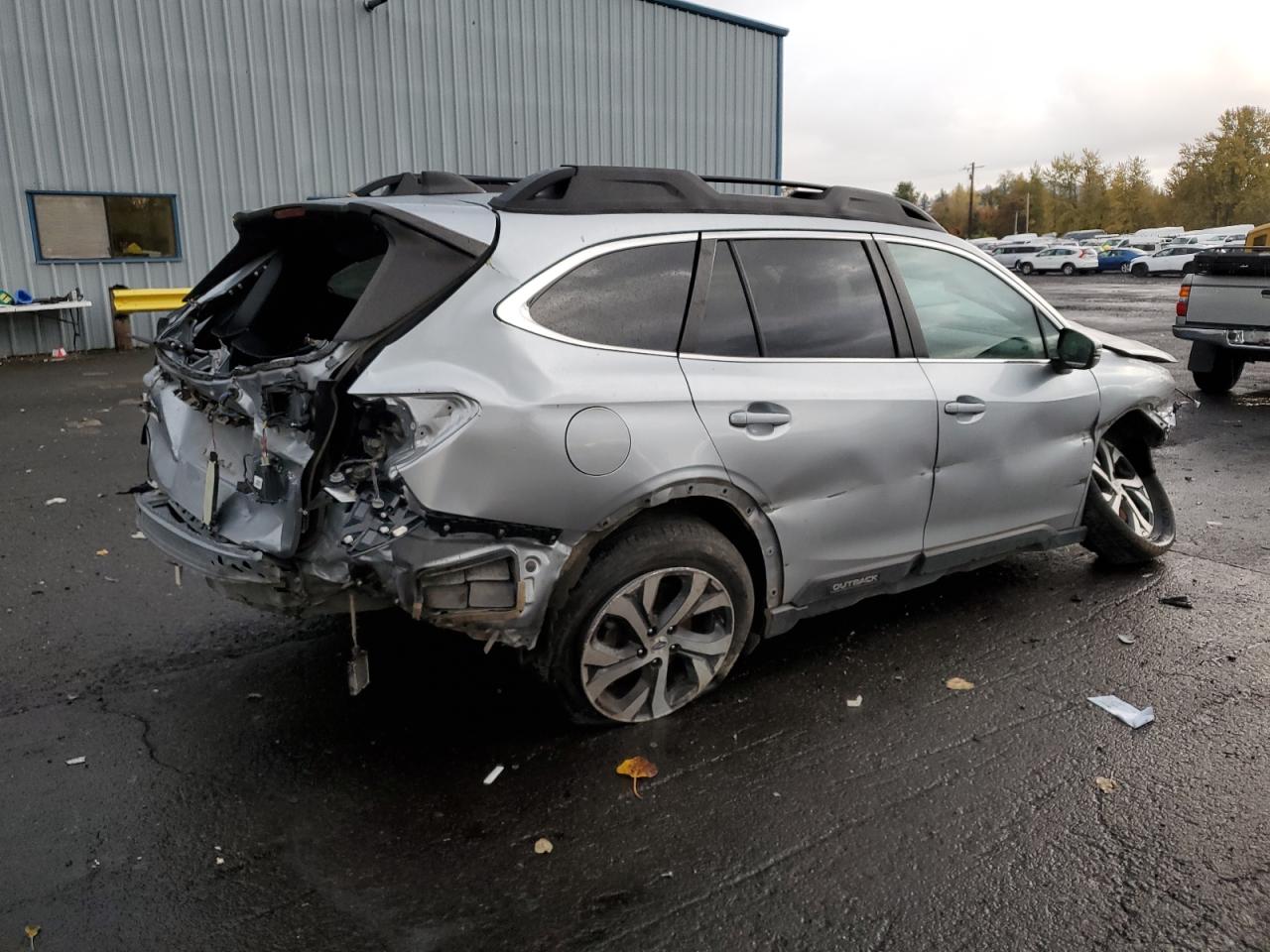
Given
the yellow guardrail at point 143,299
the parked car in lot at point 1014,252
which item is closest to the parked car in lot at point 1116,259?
the parked car in lot at point 1014,252

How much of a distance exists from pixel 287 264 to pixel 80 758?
2.02m

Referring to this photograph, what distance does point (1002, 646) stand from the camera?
4.34 m

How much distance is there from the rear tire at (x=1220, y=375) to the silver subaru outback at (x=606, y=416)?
8731mm

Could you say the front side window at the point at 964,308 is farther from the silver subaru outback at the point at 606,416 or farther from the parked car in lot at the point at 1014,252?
the parked car in lot at the point at 1014,252

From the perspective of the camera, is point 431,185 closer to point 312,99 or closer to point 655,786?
point 655,786

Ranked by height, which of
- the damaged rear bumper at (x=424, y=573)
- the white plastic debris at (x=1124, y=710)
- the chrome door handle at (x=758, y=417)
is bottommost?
the white plastic debris at (x=1124, y=710)

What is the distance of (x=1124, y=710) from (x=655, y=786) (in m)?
1.90

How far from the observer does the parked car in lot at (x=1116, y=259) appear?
51062 millimetres

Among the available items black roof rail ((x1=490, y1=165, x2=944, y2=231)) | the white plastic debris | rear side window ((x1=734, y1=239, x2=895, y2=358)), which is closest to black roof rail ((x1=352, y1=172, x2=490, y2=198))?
black roof rail ((x1=490, y1=165, x2=944, y2=231))

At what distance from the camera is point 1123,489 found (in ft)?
17.3

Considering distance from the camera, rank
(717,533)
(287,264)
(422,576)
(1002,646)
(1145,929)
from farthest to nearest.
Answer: (1002,646), (287,264), (717,533), (422,576), (1145,929)

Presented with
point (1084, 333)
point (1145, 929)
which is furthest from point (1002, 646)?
point (1145, 929)

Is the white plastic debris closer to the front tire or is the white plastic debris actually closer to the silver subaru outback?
the silver subaru outback

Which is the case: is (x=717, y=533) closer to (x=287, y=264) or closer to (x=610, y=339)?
(x=610, y=339)
